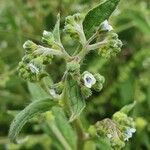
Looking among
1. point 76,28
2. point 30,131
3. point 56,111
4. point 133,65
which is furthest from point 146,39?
point 76,28

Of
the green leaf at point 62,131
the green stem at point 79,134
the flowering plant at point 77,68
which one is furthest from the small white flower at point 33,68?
the green leaf at point 62,131

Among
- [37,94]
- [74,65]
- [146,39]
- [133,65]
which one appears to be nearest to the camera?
[74,65]

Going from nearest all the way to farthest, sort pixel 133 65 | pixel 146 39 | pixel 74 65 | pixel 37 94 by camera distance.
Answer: pixel 74 65 → pixel 37 94 → pixel 133 65 → pixel 146 39

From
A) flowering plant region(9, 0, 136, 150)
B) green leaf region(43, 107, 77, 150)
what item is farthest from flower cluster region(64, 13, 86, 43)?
green leaf region(43, 107, 77, 150)

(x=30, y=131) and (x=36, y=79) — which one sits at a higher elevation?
(x=30, y=131)

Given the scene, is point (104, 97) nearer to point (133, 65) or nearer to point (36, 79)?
point (133, 65)

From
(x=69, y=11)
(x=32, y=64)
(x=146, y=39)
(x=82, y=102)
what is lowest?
(x=82, y=102)

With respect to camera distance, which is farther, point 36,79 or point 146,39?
point 146,39
